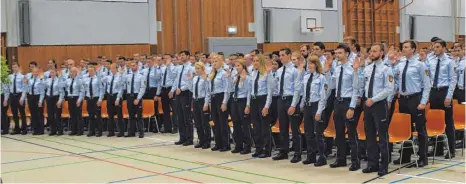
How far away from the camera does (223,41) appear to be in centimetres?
1833

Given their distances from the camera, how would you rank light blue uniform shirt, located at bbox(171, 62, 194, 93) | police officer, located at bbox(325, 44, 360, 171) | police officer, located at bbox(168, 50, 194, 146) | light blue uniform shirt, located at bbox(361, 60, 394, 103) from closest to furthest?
light blue uniform shirt, located at bbox(361, 60, 394, 103)
police officer, located at bbox(325, 44, 360, 171)
police officer, located at bbox(168, 50, 194, 146)
light blue uniform shirt, located at bbox(171, 62, 194, 93)

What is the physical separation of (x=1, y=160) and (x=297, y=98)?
487cm

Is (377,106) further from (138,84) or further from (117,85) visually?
(117,85)

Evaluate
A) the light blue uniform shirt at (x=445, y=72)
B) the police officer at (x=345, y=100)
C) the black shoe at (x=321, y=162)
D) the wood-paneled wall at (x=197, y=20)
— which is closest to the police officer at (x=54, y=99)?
the wood-paneled wall at (x=197, y=20)

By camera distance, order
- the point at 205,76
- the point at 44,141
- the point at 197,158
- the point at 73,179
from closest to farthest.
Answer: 1. the point at 73,179
2. the point at 197,158
3. the point at 205,76
4. the point at 44,141

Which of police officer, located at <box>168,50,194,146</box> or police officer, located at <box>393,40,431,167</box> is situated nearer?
police officer, located at <box>393,40,431,167</box>

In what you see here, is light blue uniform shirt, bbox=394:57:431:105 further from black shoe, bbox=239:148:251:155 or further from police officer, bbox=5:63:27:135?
police officer, bbox=5:63:27:135

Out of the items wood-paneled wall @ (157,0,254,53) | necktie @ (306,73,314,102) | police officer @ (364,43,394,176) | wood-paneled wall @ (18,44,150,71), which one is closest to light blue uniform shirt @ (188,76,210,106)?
necktie @ (306,73,314,102)

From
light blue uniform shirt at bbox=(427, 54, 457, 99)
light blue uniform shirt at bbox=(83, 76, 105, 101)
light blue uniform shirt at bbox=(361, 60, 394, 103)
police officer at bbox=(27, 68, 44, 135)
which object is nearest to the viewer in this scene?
light blue uniform shirt at bbox=(361, 60, 394, 103)

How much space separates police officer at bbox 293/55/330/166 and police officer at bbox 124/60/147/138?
453cm

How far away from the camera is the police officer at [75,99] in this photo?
469 inches

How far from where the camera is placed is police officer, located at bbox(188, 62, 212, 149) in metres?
9.26

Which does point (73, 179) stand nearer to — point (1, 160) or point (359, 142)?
point (1, 160)

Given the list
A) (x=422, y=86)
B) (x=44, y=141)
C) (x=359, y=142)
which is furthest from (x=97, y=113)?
(x=422, y=86)
